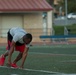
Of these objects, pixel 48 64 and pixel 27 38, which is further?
pixel 48 64

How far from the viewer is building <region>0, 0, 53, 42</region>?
129ft

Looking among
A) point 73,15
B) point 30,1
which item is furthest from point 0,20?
point 73,15

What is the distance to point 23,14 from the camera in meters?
40.7

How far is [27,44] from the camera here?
1319 centimetres

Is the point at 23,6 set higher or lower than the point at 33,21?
higher

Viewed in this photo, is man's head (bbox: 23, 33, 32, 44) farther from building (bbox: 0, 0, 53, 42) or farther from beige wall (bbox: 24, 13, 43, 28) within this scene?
beige wall (bbox: 24, 13, 43, 28)

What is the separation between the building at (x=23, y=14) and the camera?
39.4 metres

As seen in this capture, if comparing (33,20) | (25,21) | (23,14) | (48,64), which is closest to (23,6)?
(23,14)

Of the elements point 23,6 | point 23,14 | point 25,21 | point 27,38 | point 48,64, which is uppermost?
point 23,6

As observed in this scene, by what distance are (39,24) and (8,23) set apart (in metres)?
2.89

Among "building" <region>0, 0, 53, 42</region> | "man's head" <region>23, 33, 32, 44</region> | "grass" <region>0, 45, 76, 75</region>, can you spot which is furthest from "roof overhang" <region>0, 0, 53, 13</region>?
"man's head" <region>23, 33, 32, 44</region>

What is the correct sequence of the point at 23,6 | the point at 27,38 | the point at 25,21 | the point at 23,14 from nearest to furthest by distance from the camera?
1. the point at 27,38
2. the point at 23,6
3. the point at 25,21
4. the point at 23,14

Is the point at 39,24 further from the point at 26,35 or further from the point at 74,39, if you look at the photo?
the point at 26,35

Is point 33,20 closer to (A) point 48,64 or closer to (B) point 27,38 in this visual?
(A) point 48,64
